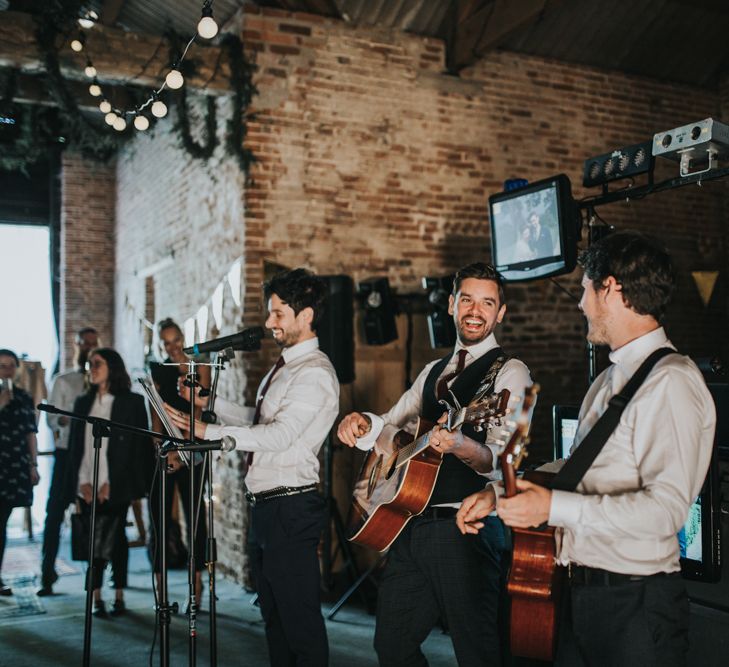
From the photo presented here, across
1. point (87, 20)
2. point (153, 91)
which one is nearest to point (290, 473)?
point (153, 91)

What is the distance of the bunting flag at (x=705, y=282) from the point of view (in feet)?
22.3

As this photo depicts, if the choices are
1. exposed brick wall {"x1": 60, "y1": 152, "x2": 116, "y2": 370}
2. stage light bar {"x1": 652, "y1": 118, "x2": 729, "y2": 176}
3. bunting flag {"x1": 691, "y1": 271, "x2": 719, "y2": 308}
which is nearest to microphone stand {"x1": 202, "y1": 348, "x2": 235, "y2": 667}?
stage light bar {"x1": 652, "y1": 118, "x2": 729, "y2": 176}

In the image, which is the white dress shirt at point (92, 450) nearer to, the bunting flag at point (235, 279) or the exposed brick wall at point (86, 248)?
the bunting flag at point (235, 279)

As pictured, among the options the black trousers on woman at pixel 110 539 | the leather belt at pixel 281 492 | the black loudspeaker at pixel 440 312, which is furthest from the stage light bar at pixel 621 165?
the black trousers on woman at pixel 110 539

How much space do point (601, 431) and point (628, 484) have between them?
136 millimetres

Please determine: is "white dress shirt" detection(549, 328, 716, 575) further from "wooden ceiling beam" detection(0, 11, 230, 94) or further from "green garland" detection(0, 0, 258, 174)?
"wooden ceiling beam" detection(0, 11, 230, 94)

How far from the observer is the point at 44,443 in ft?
31.8

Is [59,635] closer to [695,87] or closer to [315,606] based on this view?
[315,606]

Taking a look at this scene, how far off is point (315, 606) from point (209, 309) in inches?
134

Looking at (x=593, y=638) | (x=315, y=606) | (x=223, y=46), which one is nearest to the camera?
(x=593, y=638)

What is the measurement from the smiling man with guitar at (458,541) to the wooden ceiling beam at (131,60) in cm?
321

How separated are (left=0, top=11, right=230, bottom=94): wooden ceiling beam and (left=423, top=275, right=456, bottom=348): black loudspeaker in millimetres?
1961

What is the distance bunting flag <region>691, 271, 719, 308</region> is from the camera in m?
6.79

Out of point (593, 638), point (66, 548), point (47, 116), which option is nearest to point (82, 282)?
point (47, 116)
